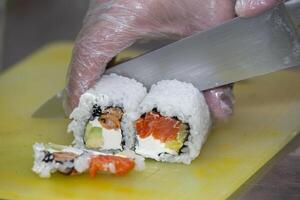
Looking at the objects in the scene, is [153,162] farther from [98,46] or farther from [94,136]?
[98,46]

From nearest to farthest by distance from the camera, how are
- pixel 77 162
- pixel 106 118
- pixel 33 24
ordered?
pixel 77 162, pixel 106 118, pixel 33 24

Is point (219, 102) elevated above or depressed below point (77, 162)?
above

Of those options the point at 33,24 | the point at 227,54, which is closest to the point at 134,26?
the point at 227,54

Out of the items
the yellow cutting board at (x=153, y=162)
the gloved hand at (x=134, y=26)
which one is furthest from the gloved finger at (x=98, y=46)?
the yellow cutting board at (x=153, y=162)

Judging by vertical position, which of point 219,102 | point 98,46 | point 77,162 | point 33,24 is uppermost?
point 33,24

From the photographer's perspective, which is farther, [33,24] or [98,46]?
[33,24]

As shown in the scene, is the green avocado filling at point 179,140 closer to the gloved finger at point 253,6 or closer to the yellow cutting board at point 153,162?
the yellow cutting board at point 153,162
